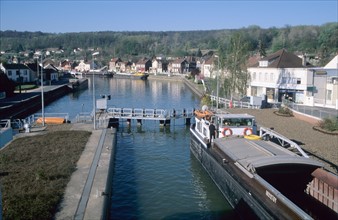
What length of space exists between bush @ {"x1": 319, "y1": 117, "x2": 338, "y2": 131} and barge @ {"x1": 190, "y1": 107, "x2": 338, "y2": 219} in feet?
37.8

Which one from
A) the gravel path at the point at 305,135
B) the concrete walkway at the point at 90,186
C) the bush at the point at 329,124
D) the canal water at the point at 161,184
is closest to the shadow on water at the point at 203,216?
the canal water at the point at 161,184

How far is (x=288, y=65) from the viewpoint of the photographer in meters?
54.3

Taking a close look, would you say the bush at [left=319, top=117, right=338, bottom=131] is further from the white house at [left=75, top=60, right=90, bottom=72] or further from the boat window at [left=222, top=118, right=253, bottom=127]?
the white house at [left=75, top=60, right=90, bottom=72]

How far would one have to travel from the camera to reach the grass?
13797 millimetres

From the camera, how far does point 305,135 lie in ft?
95.8

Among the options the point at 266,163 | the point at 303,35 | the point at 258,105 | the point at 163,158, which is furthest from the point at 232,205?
the point at 303,35

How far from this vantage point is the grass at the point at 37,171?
13.8 metres

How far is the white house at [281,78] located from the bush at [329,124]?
58.9 ft

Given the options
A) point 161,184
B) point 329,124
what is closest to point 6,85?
point 161,184

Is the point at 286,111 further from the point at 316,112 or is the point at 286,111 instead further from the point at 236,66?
the point at 236,66

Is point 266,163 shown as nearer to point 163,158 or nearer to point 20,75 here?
point 163,158

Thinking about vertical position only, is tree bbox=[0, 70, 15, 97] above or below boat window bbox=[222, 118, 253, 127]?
above

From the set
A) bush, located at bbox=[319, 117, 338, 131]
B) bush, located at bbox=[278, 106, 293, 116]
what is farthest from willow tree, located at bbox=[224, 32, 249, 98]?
bush, located at bbox=[319, 117, 338, 131]

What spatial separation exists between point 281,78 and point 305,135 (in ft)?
81.3
